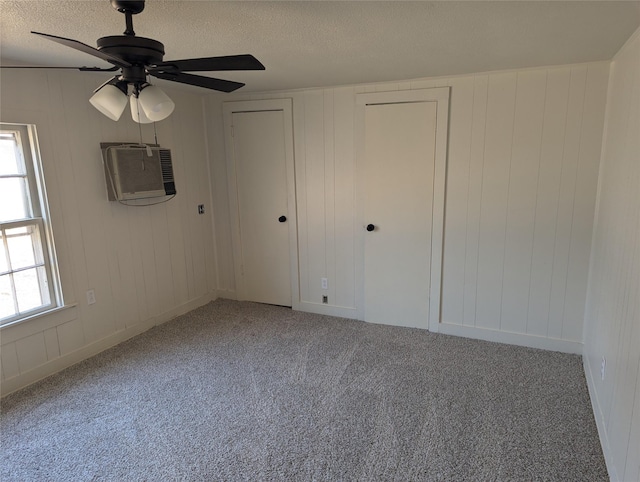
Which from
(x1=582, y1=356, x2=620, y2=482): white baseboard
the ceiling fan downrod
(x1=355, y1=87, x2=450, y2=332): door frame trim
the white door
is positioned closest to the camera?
the ceiling fan downrod

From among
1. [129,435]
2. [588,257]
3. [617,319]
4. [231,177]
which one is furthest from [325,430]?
[231,177]

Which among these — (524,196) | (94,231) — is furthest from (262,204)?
(524,196)

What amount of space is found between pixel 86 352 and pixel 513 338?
3.54 m

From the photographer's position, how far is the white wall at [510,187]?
9.94 ft

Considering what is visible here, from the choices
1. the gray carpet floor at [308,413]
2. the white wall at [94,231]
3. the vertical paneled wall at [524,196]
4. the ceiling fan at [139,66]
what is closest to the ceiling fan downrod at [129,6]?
the ceiling fan at [139,66]

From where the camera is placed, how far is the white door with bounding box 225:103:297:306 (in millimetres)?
4145

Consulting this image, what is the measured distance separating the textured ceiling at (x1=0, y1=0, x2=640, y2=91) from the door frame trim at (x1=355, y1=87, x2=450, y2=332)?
0.43 m

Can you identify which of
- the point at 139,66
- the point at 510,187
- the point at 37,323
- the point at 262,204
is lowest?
the point at 37,323

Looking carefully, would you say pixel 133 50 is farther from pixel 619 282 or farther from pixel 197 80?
pixel 619 282

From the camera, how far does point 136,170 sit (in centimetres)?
349

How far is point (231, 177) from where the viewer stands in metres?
4.40

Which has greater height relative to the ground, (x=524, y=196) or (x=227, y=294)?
(x=524, y=196)

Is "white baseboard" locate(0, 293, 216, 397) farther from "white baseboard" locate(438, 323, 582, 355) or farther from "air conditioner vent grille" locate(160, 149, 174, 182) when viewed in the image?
"white baseboard" locate(438, 323, 582, 355)

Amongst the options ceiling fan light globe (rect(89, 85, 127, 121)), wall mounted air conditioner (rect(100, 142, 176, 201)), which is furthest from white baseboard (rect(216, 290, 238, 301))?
ceiling fan light globe (rect(89, 85, 127, 121))
